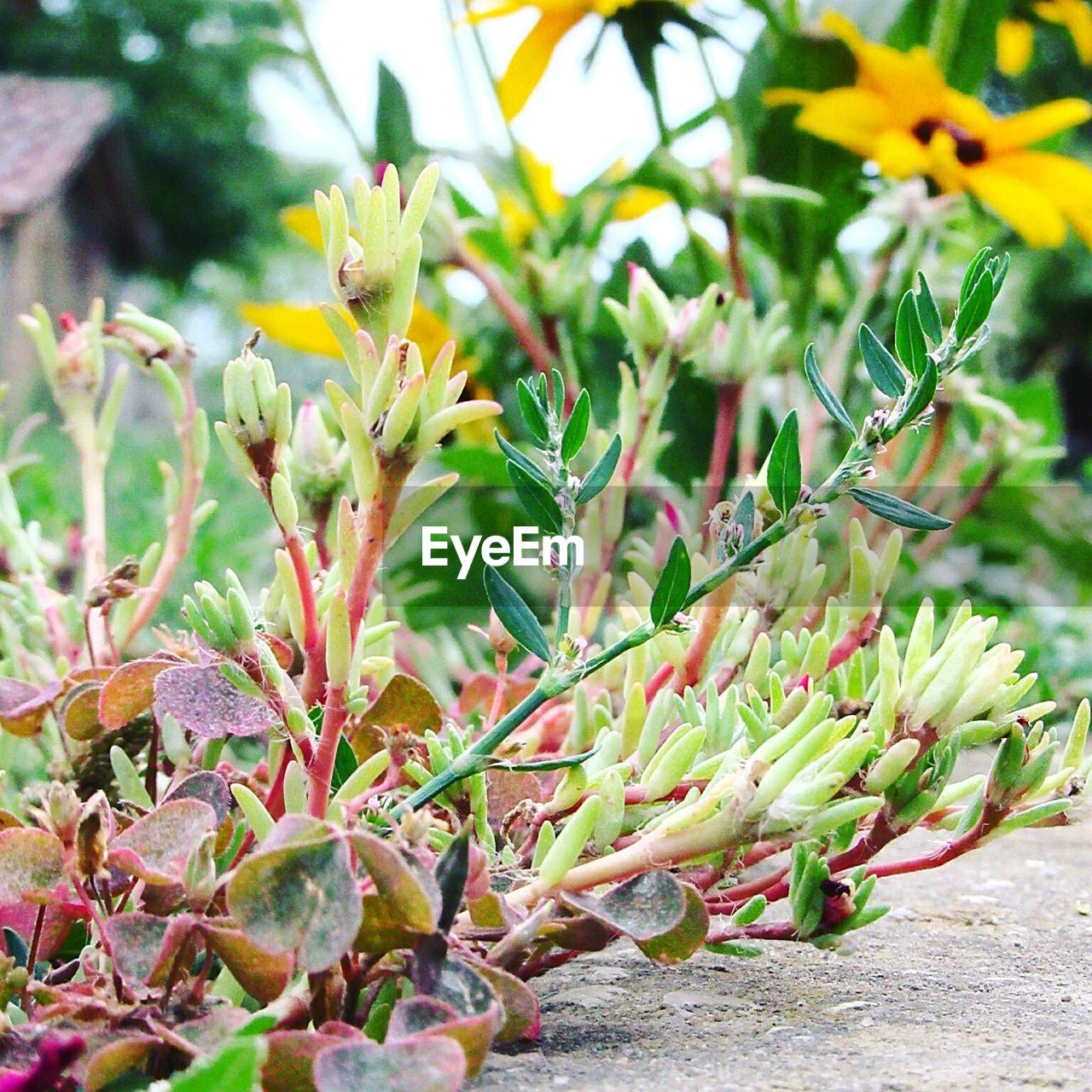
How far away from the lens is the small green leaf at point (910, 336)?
0.40 metres

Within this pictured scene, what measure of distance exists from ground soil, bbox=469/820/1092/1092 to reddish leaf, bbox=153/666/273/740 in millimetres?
151

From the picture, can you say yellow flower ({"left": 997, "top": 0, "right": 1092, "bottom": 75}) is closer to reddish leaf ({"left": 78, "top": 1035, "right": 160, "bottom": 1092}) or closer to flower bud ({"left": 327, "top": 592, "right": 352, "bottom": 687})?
flower bud ({"left": 327, "top": 592, "right": 352, "bottom": 687})

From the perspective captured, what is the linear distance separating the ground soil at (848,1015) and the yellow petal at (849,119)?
759 millimetres

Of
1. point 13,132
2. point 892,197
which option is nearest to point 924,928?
point 892,197

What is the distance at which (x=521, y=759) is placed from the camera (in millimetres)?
540

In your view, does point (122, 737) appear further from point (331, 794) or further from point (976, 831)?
point (976, 831)

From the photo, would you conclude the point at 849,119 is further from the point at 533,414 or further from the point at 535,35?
the point at 533,414

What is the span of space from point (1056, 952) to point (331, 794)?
38 cm

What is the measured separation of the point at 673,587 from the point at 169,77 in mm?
15329

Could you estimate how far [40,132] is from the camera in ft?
25.9

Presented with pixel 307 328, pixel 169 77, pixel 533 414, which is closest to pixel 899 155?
pixel 307 328

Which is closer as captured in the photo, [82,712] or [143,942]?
[143,942]

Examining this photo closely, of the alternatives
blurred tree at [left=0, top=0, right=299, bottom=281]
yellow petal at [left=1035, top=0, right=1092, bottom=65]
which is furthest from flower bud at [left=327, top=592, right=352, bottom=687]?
blurred tree at [left=0, top=0, right=299, bottom=281]

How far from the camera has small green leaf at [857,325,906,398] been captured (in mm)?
408
